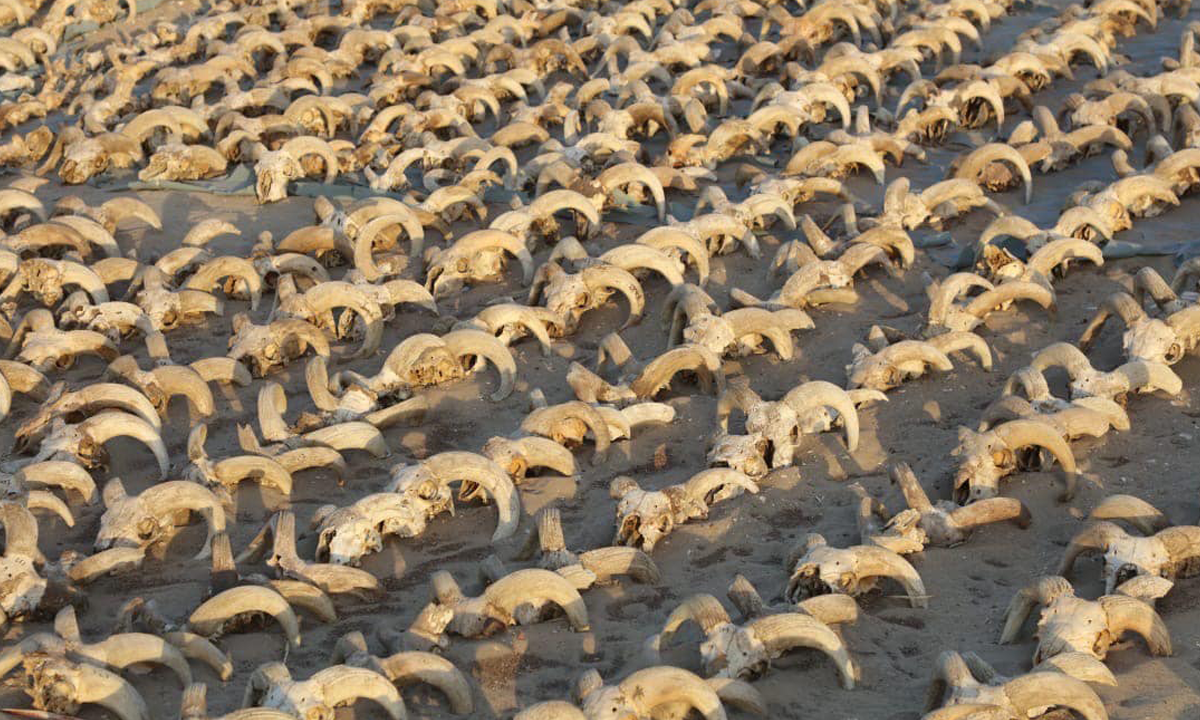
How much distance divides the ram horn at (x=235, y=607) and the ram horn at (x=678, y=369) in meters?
3.55

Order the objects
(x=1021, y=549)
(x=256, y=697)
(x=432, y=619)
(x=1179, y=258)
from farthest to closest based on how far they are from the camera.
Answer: (x=1179, y=258) → (x=1021, y=549) → (x=432, y=619) → (x=256, y=697)

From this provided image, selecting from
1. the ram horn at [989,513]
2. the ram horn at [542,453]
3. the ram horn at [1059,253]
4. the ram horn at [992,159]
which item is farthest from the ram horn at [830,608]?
the ram horn at [992,159]

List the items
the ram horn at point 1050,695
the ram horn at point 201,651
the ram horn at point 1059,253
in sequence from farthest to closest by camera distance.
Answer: the ram horn at point 1059,253 < the ram horn at point 201,651 < the ram horn at point 1050,695

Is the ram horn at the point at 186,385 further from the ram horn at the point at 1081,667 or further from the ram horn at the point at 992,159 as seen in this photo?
the ram horn at the point at 992,159

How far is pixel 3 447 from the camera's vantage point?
11438 millimetres

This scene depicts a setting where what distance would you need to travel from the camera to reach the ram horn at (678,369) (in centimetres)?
1130

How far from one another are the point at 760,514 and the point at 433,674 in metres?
2.74

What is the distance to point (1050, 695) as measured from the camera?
7465mm

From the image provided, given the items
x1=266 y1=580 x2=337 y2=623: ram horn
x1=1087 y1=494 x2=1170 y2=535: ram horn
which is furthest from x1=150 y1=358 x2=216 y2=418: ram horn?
x1=1087 y1=494 x2=1170 y2=535: ram horn

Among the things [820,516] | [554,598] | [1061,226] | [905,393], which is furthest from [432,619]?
[1061,226]

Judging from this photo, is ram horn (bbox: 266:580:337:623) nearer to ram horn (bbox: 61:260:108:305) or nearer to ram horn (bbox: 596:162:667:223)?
ram horn (bbox: 61:260:108:305)

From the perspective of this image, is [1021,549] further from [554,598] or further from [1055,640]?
[554,598]

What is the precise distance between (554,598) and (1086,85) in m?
10.6

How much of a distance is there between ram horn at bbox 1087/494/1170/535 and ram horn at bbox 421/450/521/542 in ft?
→ 11.8
